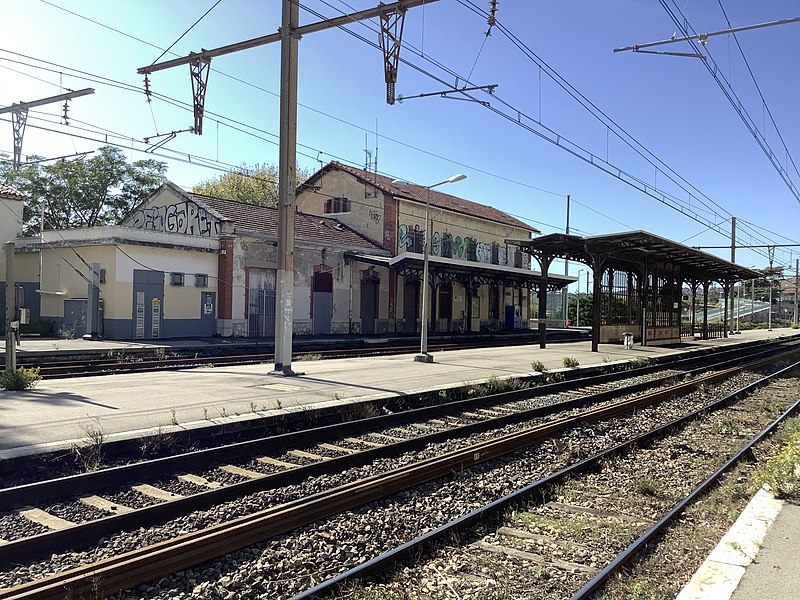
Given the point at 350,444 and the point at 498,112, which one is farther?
the point at 498,112

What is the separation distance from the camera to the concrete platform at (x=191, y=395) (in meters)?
8.23

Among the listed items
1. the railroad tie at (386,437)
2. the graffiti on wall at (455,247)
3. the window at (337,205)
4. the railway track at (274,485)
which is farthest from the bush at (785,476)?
the window at (337,205)

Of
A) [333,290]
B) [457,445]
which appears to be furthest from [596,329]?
[457,445]

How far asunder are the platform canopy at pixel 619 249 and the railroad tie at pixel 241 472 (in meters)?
19.7

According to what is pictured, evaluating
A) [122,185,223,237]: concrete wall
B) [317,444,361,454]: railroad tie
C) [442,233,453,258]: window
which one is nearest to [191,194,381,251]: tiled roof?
[122,185,223,237]: concrete wall

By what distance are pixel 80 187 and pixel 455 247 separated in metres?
24.2

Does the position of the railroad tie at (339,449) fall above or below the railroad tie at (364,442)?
below

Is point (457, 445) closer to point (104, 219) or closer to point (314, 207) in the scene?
point (314, 207)

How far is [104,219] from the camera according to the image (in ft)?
138

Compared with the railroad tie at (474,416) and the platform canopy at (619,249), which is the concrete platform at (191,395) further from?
the platform canopy at (619,249)

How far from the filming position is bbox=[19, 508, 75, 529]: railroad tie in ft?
17.7

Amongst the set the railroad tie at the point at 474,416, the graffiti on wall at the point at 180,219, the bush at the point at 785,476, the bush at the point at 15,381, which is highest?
the graffiti on wall at the point at 180,219

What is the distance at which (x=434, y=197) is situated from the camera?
44938 millimetres

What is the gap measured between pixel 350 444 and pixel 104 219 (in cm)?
3848
